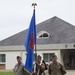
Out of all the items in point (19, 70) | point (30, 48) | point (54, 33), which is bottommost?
point (19, 70)

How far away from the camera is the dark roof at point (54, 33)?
1709 inches

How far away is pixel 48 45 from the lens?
139 feet

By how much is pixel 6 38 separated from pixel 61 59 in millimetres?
10223

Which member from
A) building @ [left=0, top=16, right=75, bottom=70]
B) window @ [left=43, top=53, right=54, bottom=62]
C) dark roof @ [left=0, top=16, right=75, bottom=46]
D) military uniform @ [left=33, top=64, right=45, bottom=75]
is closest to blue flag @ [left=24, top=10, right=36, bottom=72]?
military uniform @ [left=33, top=64, right=45, bottom=75]

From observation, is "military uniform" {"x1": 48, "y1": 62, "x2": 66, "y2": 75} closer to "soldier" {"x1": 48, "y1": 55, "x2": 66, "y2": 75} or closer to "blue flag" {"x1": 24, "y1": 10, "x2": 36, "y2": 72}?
"soldier" {"x1": 48, "y1": 55, "x2": 66, "y2": 75}

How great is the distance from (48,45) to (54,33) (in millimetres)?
3635

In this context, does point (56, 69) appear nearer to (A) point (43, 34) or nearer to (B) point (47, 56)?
(B) point (47, 56)

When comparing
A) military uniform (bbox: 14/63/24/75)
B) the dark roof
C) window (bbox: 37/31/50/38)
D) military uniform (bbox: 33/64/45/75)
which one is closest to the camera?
military uniform (bbox: 14/63/24/75)

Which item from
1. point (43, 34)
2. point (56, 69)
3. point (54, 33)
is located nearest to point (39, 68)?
point (56, 69)

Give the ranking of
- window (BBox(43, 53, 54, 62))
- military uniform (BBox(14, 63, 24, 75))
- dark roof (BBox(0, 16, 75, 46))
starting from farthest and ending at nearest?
dark roof (BBox(0, 16, 75, 46)) → window (BBox(43, 53, 54, 62)) → military uniform (BBox(14, 63, 24, 75))

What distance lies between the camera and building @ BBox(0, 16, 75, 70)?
42188mm

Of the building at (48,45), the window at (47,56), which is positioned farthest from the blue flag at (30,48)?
the window at (47,56)

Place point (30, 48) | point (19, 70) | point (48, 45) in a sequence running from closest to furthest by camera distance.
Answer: point (19, 70)
point (30, 48)
point (48, 45)

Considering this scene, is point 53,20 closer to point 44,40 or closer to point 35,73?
point 44,40
